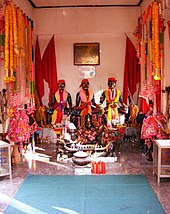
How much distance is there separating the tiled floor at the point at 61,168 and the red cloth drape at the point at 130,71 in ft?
6.82

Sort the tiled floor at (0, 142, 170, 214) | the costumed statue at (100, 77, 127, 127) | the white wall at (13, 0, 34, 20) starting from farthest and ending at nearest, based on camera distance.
Result: the costumed statue at (100, 77, 127, 127) → the white wall at (13, 0, 34, 20) → the tiled floor at (0, 142, 170, 214)

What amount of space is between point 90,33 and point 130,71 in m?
1.49

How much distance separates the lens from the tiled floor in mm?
5123

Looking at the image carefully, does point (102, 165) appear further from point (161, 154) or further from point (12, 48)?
point (12, 48)

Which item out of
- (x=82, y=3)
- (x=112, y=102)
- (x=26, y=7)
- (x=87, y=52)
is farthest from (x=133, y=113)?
(x=26, y=7)

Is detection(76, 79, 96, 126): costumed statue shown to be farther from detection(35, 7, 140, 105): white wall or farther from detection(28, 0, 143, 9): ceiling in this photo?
detection(28, 0, 143, 9): ceiling

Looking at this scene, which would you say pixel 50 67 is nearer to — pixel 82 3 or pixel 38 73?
pixel 38 73

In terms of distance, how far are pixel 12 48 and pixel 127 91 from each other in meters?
4.16

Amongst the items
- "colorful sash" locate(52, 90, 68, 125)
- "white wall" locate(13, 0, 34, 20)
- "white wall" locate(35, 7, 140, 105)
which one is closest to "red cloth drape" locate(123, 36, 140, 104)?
"white wall" locate(35, 7, 140, 105)

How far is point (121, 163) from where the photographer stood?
6.75m

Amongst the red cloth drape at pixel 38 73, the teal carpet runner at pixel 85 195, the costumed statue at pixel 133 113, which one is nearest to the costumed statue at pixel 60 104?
the red cloth drape at pixel 38 73

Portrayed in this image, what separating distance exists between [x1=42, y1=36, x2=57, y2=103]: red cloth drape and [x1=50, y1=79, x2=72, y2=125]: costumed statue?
708mm

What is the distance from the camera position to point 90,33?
9.57 meters

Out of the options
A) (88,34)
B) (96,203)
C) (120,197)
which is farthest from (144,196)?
(88,34)
